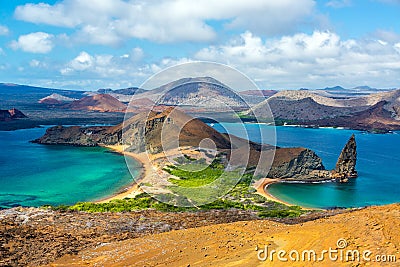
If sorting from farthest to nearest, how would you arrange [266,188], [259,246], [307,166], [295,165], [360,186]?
1. [307,166]
2. [295,165]
3. [360,186]
4. [266,188]
5. [259,246]

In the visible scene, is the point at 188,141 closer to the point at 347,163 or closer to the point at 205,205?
the point at 347,163

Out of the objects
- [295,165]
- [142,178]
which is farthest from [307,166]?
[142,178]

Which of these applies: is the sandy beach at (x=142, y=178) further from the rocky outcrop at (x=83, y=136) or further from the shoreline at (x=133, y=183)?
the rocky outcrop at (x=83, y=136)

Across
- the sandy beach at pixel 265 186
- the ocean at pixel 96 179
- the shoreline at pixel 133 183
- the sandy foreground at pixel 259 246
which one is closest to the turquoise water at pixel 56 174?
the ocean at pixel 96 179

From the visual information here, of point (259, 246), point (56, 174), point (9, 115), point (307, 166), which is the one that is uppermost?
point (9, 115)

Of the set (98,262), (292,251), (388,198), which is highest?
(292,251)

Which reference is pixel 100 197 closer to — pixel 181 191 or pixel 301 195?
pixel 181 191

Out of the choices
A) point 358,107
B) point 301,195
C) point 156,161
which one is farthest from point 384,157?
point 358,107
